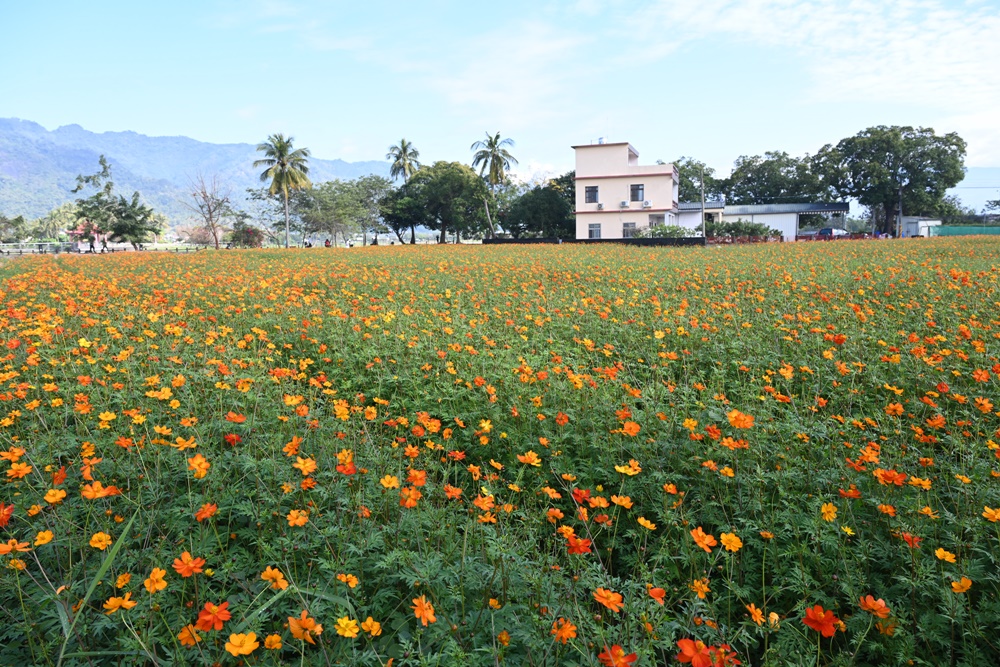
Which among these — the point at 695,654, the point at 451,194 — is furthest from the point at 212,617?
the point at 451,194

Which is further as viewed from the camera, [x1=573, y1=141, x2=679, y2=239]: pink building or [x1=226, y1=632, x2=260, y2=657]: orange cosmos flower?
[x1=573, y1=141, x2=679, y2=239]: pink building

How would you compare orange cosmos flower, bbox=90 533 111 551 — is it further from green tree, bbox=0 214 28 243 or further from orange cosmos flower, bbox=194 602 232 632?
green tree, bbox=0 214 28 243

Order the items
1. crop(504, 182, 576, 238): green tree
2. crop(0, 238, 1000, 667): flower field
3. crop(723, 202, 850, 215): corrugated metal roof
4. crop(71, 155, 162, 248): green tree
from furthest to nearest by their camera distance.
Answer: crop(723, 202, 850, 215): corrugated metal roof
crop(504, 182, 576, 238): green tree
crop(71, 155, 162, 248): green tree
crop(0, 238, 1000, 667): flower field

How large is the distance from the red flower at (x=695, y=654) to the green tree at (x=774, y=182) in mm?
57045

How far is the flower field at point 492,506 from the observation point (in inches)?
61.7

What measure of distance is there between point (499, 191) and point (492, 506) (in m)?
47.6

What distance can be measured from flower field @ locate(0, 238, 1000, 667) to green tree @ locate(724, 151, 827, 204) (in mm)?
53551

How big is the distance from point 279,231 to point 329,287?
5536cm

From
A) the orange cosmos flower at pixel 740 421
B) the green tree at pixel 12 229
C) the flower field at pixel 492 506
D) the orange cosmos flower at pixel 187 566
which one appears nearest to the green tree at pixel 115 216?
the green tree at pixel 12 229

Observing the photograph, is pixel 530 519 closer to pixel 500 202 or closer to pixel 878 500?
pixel 878 500

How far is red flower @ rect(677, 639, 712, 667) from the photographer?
3.76 feet

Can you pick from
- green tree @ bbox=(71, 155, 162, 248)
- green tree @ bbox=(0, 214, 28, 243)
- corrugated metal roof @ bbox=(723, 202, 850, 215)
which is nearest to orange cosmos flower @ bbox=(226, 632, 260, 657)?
green tree @ bbox=(71, 155, 162, 248)

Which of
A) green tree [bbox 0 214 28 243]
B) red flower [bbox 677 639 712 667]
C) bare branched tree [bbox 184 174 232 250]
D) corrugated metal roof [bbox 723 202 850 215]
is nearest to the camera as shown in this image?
red flower [bbox 677 639 712 667]

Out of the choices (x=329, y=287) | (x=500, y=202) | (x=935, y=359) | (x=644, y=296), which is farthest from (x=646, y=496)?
(x=500, y=202)
